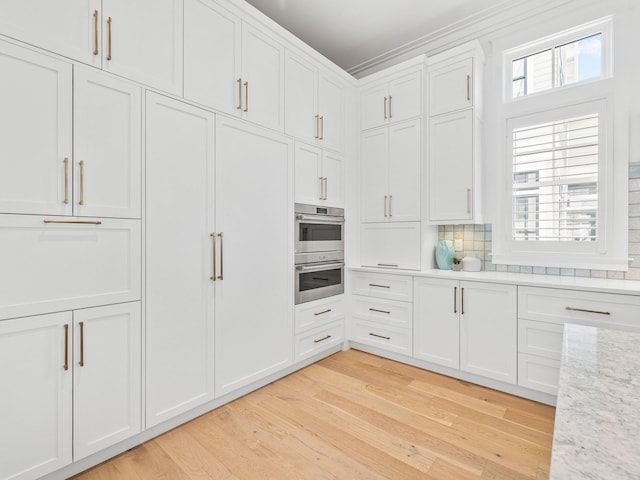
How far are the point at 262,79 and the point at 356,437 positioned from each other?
251 cm

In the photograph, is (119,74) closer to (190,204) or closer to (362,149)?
(190,204)

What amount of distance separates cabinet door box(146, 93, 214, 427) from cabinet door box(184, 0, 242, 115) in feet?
0.48

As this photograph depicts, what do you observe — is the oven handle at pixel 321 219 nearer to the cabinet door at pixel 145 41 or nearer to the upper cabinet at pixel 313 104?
the upper cabinet at pixel 313 104

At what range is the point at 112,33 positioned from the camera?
1.70 metres

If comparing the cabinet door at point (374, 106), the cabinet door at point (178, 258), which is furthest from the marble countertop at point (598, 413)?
the cabinet door at point (374, 106)

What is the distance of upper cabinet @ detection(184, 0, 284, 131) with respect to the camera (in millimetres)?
2045

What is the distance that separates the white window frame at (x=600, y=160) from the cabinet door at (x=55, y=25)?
3102 mm

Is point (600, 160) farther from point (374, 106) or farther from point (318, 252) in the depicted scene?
point (318, 252)

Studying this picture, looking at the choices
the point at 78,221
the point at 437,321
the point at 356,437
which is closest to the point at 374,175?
the point at 437,321

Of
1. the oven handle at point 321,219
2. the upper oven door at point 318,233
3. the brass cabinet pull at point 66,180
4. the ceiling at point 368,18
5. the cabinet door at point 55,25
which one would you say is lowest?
the upper oven door at point 318,233

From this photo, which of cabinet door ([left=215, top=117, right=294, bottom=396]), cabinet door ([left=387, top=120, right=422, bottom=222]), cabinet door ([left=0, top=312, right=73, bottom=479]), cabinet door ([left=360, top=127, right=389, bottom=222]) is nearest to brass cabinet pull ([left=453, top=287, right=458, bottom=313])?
cabinet door ([left=387, top=120, right=422, bottom=222])

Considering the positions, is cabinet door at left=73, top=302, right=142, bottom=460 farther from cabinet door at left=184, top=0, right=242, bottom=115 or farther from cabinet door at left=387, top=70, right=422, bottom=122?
cabinet door at left=387, top=70, right=422, bottom=122

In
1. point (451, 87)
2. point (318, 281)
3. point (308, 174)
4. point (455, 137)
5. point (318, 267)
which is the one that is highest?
point (451, 87)

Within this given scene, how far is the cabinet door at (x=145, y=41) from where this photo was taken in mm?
1700
